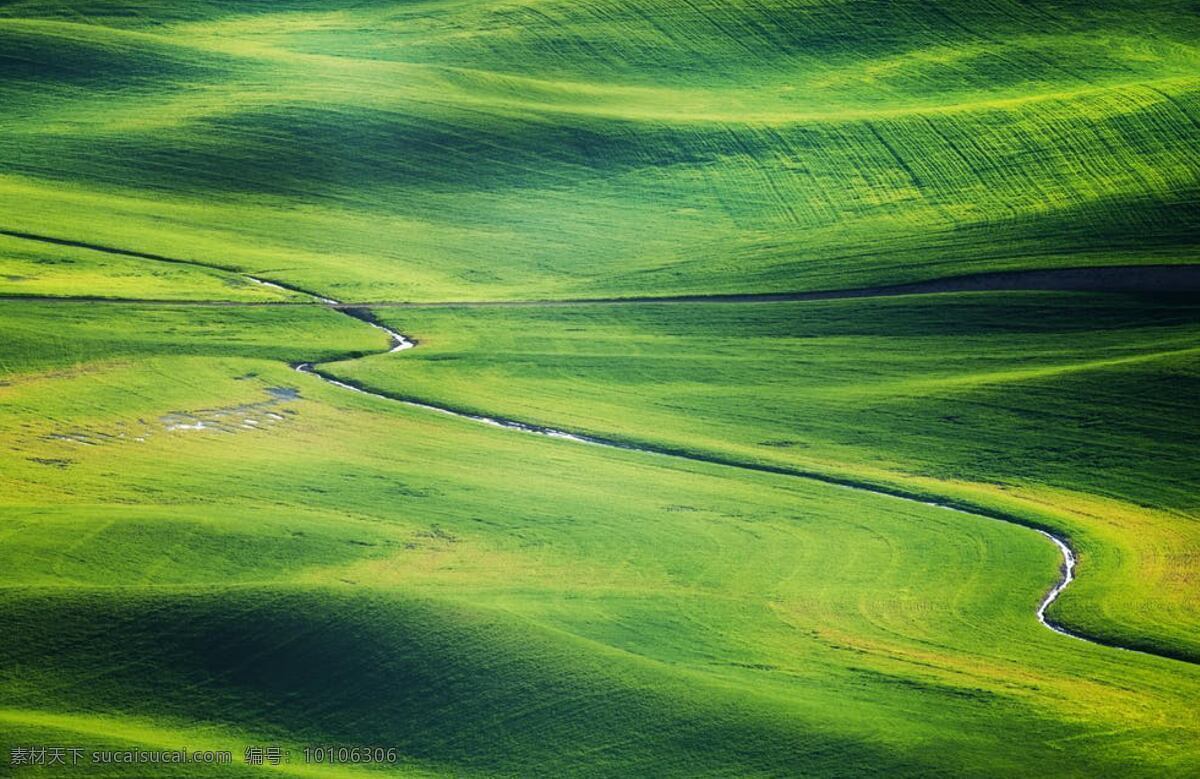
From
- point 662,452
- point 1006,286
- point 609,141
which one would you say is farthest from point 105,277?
point 1006,286

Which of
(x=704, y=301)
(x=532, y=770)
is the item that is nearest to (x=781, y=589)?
(x=532, y=770)

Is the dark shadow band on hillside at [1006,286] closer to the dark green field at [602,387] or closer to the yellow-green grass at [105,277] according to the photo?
the dark green field at [602,387]

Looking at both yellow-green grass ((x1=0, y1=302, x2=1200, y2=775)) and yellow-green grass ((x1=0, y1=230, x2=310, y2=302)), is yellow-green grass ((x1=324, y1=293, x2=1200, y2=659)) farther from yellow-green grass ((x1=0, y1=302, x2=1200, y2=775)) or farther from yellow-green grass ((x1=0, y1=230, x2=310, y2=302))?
yellow-green grass ((x1=0, y1=230, x2=310, y2=302))

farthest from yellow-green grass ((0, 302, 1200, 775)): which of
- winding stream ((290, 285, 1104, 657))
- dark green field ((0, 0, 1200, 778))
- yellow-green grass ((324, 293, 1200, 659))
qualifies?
yellow-green grass ((324, 293, 1200, 659))

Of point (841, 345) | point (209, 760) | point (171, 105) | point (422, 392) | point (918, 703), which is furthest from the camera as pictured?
point (171, 105)

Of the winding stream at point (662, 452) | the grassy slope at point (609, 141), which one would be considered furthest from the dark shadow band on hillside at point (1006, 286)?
the winding stream at point (662, 452)

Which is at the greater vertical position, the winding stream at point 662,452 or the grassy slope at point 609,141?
the grassy slope at point 609,141

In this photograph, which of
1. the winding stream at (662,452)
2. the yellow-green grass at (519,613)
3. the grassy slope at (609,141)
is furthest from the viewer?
the grassy slope at (609,141)

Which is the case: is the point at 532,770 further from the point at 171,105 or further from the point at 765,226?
the point at 171,105
